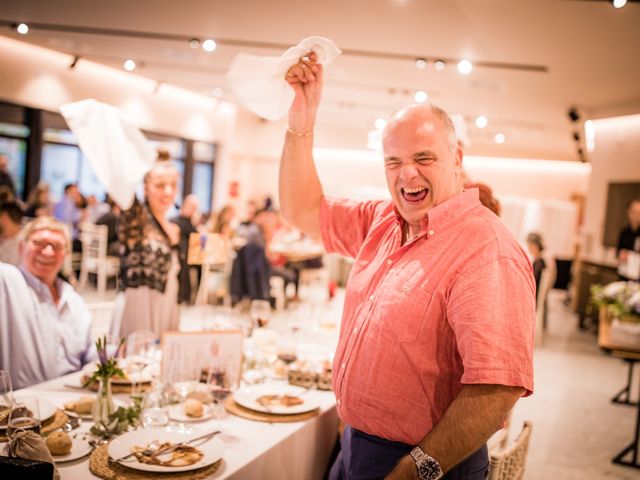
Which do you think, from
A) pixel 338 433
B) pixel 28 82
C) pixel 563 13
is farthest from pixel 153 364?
pixel 28 82

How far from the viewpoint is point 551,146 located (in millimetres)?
15305

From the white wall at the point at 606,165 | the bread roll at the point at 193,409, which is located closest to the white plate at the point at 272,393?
the bread roll at the point at 193,409

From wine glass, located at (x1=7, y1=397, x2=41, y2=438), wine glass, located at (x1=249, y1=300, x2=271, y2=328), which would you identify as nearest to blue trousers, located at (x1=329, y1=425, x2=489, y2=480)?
wine glass, located at (x1=7, y1=397, x2=41, y2=438)

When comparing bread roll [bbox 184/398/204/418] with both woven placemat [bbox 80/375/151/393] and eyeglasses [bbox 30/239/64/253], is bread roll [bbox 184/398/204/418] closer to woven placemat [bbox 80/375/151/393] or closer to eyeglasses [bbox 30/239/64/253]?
woven placemat [bbox 80/375/151/393]

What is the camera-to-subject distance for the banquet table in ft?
5.77

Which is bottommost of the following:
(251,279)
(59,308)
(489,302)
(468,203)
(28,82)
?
(251,279)

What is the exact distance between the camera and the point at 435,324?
4.82ft

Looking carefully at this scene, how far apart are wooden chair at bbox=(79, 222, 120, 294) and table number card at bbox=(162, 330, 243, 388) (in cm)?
662

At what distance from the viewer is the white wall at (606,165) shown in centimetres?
948

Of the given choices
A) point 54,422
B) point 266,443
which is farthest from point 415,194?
point 54,422

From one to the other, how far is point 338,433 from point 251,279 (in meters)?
5.96

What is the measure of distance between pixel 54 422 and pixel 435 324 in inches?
48.7

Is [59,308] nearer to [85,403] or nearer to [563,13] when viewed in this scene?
[85,403]

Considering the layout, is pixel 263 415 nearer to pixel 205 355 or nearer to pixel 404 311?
pixel 205 355
